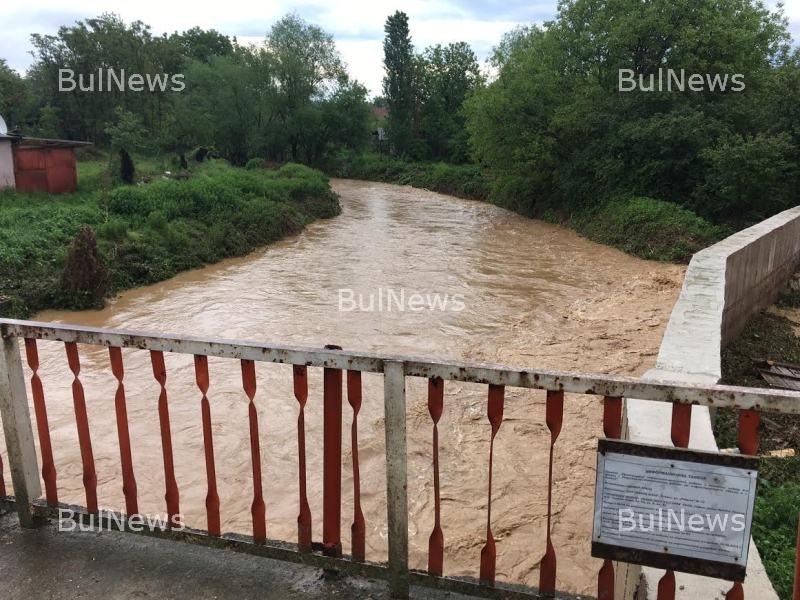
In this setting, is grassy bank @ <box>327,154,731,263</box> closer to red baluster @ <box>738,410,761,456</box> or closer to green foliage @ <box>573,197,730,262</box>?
green foliage @ <box>573,197,730,262</box>

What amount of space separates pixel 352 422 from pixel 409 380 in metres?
5.13

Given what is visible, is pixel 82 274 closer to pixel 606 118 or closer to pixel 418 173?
pixel 606 118

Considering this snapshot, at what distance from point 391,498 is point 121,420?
119cm

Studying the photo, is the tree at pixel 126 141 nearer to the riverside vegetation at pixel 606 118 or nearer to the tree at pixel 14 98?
the riverside vegetation at pixel 606 118

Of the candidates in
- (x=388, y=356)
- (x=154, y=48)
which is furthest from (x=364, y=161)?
(x=388, y=356)

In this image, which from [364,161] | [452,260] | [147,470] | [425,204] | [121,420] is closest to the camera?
[121,420]

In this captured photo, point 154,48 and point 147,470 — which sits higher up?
point 154,48

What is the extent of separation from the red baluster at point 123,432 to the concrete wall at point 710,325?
81.2 inches

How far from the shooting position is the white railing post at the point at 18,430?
2.76m

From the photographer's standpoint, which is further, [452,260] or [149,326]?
[452,260]

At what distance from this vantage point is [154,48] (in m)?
33.0

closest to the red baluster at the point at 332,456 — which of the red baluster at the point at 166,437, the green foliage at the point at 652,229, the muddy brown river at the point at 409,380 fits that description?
the red baluster at the point at 166,437

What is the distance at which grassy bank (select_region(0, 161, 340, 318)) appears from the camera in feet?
38.2

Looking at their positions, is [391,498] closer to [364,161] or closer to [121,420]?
[121,420]
